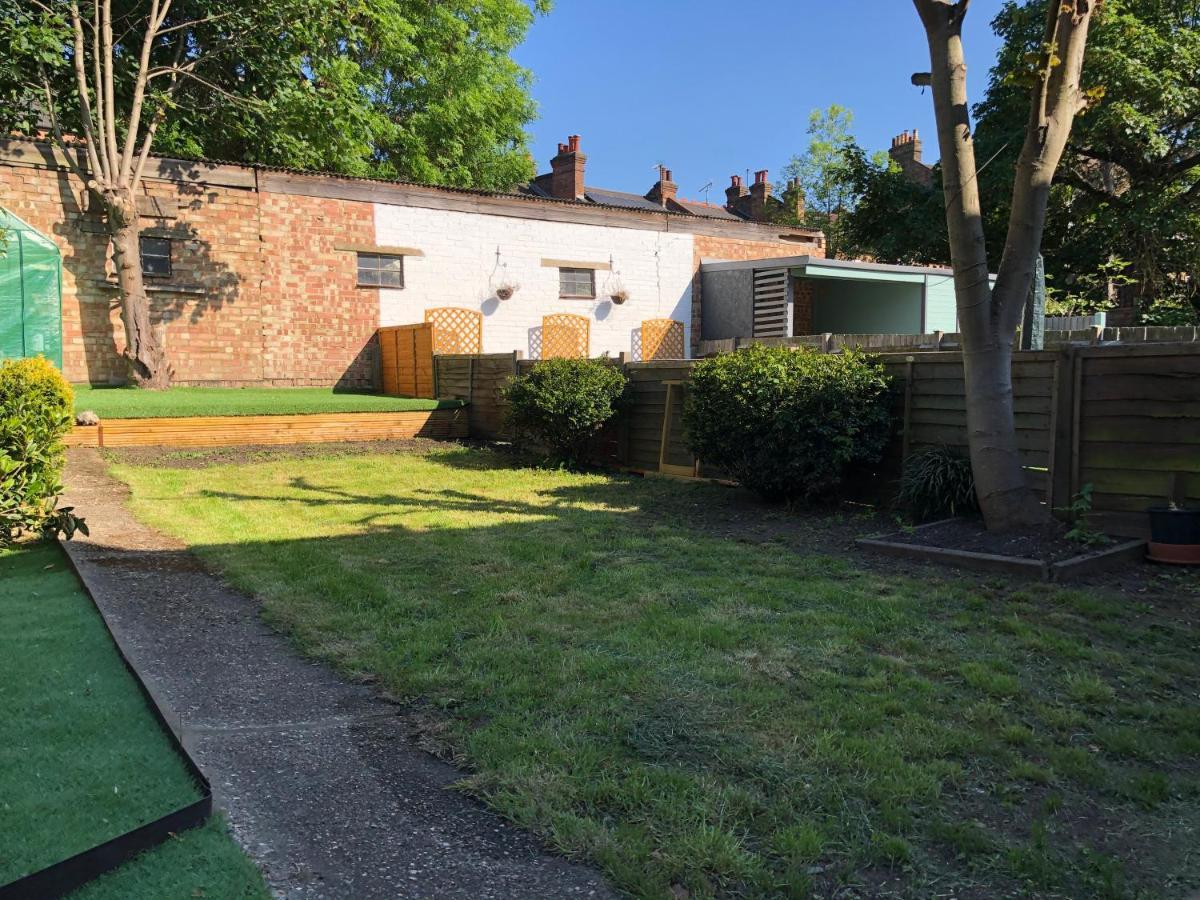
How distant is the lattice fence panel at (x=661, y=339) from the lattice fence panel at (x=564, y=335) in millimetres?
1554

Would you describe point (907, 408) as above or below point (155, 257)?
below

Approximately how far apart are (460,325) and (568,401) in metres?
7.91

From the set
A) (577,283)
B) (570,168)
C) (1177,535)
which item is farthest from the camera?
(570,168)

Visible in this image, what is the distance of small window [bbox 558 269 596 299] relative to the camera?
771 inches

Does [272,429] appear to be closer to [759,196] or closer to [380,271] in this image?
[380,271]

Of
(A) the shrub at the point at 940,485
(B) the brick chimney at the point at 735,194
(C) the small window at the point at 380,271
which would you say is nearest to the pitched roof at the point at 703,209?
(B) the brick chimney at the point at 735,194

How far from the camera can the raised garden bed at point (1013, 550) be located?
525 cm

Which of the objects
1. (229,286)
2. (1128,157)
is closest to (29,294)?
(229,286)

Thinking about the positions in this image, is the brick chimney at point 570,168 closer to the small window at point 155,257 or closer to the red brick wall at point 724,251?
the red brick wall at point 724,251

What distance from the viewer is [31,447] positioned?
572cm

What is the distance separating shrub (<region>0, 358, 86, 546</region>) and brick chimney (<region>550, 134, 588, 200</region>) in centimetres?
2630

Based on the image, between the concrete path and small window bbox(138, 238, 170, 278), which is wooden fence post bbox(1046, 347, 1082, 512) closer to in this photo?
the concrete path

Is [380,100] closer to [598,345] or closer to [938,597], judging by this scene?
[598,345]

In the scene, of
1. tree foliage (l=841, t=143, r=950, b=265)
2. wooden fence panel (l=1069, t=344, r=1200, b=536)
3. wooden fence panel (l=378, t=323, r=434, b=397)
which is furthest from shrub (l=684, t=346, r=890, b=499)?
tree foliage (l=841, t=143, r=950, b=265)
